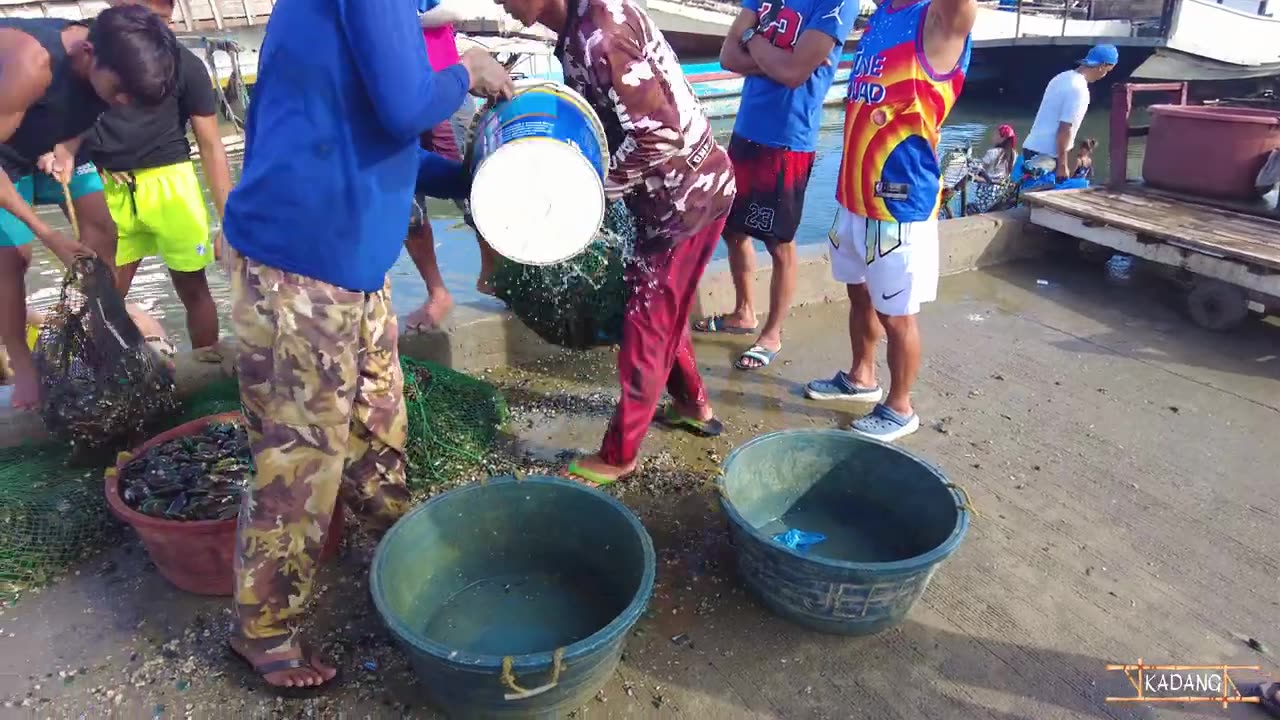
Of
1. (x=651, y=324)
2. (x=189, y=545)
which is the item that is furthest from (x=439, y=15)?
(x=189, y=545)

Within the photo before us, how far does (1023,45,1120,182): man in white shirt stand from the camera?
729 centimetres

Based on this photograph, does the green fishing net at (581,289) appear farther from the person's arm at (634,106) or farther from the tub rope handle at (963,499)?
the tub rope handle at (963,499)

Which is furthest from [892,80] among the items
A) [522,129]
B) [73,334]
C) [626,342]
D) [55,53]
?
[73,334]

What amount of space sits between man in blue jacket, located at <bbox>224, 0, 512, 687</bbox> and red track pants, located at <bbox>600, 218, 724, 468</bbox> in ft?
3.25

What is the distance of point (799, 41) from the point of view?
3645mm

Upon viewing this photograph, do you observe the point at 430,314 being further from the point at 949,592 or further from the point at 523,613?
the point at 949,592

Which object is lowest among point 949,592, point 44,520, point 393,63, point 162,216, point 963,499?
point 949,592

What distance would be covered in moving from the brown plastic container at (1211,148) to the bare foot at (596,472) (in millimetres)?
5175

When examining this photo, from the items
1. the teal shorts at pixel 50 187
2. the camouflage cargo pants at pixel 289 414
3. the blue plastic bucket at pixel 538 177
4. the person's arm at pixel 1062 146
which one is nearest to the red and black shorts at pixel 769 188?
the blue plastic bucket at pixel 538 177

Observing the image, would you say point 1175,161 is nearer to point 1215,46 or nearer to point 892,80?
point 892,80

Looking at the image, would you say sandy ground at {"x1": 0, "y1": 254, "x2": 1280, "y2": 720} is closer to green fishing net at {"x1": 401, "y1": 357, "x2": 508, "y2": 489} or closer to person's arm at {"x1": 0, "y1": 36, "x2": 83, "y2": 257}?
green fishing net at {"x1": 401, "y1": 357, "x2": 508, "y2": 489}

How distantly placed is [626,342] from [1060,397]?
2.43m

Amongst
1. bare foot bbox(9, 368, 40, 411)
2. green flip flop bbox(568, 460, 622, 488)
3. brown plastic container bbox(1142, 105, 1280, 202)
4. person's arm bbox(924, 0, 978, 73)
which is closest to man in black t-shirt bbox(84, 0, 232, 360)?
bare foot bbox(9, 368, 40, 411)

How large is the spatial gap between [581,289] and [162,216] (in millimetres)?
2116
